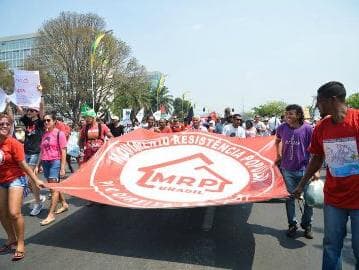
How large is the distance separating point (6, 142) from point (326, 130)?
360 centimetres

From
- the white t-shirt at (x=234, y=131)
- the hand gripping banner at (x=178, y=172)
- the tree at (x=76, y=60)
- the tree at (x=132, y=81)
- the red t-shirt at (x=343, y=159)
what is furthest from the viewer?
the tree at (x=132, y=81)

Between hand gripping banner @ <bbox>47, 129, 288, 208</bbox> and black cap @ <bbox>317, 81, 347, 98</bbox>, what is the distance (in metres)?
1.69

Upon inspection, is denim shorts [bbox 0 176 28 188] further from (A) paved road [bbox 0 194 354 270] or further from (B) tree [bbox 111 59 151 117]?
(B) tree [bbox 111 59 151 117]

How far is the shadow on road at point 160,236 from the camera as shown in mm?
5035

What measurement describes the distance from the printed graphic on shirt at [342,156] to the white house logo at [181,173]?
4.97 ft

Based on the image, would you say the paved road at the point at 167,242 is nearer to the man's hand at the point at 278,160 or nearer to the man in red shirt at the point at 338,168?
the man's hand at the point at 278,160

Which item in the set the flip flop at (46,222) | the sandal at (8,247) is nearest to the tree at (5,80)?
the flip flop at (46,222)

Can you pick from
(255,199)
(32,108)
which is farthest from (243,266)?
(32,108)

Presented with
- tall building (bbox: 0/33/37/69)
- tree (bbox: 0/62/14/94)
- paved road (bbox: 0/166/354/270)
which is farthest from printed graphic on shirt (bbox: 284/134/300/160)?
tall building (bbox: 0/33/37/69)

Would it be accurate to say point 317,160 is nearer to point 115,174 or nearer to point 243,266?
point 243,266

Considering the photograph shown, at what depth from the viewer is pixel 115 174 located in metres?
6.44

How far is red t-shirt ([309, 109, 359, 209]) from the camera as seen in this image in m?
3.54

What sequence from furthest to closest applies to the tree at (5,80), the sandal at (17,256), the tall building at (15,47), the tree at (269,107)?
the tree at (269,107) → the tall building at (15,47) → the tree at (5,80) → the sandal at (17,256)

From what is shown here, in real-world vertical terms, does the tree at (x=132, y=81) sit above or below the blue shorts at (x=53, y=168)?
above
